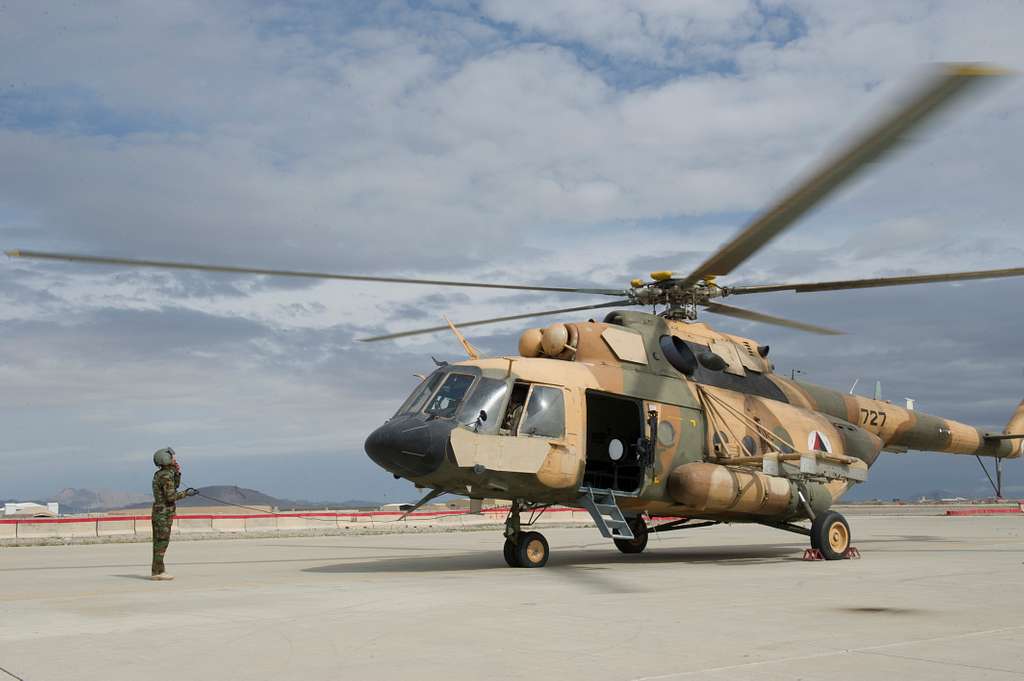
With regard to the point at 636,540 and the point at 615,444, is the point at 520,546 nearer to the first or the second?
the point at 615,444

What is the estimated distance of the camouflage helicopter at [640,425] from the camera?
13359mm

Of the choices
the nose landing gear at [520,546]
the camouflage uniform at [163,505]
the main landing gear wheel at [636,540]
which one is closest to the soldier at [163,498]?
the camouflage uniform at [163,505]

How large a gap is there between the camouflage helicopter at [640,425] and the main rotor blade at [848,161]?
47 millimetres

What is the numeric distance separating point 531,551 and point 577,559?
7.23 feet

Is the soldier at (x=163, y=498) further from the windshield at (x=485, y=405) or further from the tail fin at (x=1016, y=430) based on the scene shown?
the tail fin at (x=1016, y=430)

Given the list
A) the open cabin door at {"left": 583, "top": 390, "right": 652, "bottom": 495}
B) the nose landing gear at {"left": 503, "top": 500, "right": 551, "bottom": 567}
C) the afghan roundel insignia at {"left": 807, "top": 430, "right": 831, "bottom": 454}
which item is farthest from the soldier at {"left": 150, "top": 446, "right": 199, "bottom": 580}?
the afghan roundel insignia at {"left": 807, "top": 430, "right": 831, "bottom": 454}

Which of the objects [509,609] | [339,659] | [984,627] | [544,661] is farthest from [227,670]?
[984,627]

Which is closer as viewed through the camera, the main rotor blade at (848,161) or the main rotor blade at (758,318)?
the main rotor blade at (848,161)

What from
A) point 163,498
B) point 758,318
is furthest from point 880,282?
point 163,498

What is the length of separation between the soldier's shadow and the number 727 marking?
2870 millimetres

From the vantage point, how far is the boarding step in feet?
46.3

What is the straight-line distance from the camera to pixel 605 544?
21203 mm

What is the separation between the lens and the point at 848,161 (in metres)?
9.48

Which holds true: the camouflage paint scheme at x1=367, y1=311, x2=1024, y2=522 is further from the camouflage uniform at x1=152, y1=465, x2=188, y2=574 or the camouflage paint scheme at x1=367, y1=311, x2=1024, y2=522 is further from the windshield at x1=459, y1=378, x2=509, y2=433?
the camouflage uniform at x1=152, y1=465, x2=188, y2=574
